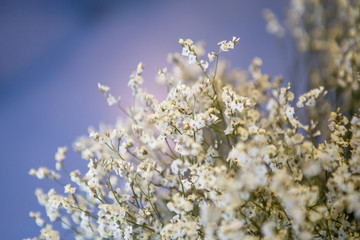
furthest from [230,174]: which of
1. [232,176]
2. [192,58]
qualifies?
[192,58]

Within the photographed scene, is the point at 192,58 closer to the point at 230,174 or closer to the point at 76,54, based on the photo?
the point at 230,174

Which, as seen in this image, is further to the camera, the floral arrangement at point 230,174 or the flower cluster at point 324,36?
the flower cluster at point 324,36

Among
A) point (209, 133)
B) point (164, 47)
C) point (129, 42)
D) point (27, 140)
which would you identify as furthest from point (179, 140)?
point (27, 140)

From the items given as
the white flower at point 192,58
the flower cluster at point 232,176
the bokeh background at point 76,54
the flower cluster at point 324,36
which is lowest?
the flower cluster at point 232,176

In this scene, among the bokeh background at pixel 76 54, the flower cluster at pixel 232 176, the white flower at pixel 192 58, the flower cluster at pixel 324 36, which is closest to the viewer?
the flower cluster at pixel 232 176

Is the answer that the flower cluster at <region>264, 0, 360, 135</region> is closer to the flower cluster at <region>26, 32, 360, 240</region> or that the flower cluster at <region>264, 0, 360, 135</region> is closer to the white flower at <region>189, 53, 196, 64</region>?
the flower cluster at <region>26, 32, 360, 240</region>

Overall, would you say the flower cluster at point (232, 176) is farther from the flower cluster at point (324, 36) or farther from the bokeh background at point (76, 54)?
the bokeh background at point (76, 54)

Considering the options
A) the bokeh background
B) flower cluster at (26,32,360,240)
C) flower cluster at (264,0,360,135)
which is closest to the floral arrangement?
flower cluster at (26,32,360,240)

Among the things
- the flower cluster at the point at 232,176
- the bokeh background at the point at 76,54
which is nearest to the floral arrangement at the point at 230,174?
the flower cluster at the point at 232,176

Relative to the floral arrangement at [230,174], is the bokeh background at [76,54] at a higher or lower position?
higher
